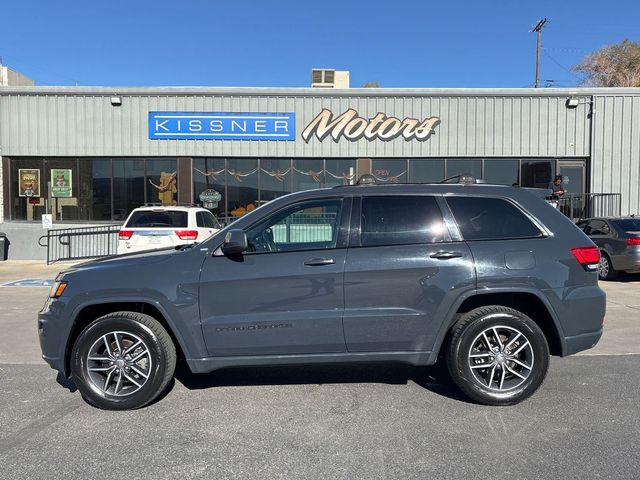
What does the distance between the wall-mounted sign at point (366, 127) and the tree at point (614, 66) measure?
31.9 metres

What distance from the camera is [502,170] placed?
54.9 ft

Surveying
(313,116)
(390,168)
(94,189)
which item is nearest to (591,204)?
(390,168)

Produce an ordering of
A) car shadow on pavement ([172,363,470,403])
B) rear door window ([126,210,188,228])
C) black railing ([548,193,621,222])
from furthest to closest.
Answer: black railing ([548,193,621,222])
rear door window ([126,210,188,228])
car shadow on pavement ([172,363,470,403])

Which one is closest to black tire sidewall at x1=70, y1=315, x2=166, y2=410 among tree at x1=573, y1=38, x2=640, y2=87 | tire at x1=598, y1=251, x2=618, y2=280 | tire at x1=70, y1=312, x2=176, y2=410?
tire at x1=70, y1=312, x2=176, y2=410

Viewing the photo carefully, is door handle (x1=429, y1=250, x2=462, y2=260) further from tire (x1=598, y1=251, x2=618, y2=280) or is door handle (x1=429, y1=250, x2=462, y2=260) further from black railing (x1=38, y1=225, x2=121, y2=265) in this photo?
black railing (x1=38, y1=225, x2=121, y2=265)

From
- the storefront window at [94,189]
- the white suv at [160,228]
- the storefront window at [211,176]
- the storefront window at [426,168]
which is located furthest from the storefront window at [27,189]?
the storefront window at [426,168]

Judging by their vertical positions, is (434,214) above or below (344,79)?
below

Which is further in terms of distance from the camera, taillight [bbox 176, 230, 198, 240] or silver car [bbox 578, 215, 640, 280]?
taillight [bbox 176, 230, 198, 240]

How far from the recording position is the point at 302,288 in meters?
4.12

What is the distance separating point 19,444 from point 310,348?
7.17 feet

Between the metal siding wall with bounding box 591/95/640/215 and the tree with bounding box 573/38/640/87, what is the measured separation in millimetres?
28476

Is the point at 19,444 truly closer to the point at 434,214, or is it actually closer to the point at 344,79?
the point at 434,214

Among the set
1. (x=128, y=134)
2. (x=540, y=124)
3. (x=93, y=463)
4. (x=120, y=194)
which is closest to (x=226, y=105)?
(x=128, y=134)

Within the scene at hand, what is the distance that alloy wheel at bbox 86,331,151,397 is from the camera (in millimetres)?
4223
